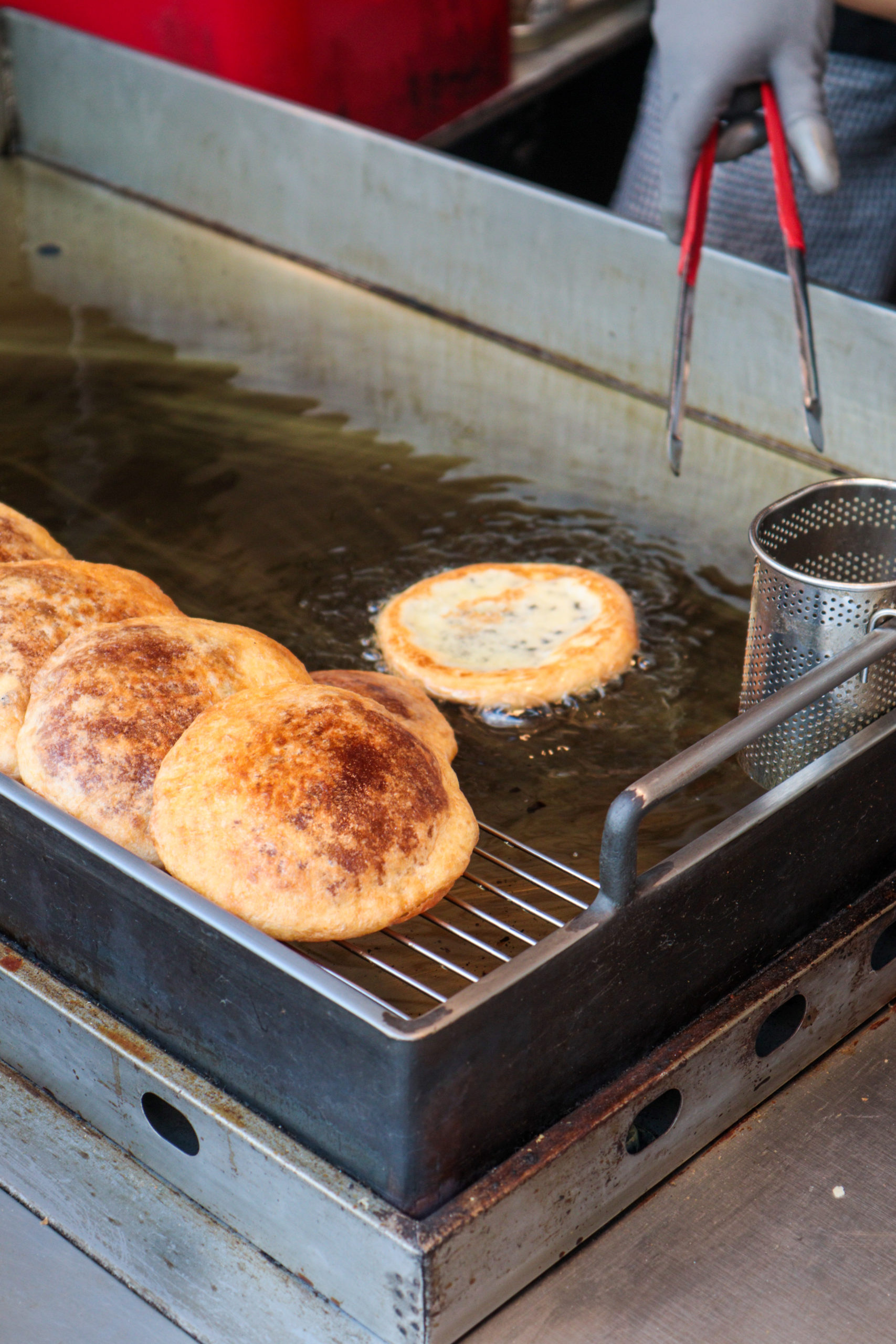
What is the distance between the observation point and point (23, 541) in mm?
2051

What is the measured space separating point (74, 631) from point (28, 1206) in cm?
71

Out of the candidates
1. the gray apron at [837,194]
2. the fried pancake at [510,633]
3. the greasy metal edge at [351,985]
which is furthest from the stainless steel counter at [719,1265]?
the gray apron at [837,194]

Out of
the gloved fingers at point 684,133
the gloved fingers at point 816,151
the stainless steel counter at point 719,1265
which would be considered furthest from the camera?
the gloved fingers at point 684,133

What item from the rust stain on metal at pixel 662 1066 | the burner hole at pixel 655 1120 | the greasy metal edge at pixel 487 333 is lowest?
the burner hole at pixel 655 1120

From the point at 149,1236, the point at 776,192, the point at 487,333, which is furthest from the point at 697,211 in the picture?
the point at 149,1236

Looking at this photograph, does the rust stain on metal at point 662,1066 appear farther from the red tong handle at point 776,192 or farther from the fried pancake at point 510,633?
the red tong handle at point 776,192

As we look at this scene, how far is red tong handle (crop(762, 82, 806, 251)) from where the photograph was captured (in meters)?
2.13

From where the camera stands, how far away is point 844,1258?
1.48 metres

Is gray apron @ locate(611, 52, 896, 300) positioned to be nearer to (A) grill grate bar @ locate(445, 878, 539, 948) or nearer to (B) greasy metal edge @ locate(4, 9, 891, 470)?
(B) greasy metal edge @ locate(4, 9, 891, 470)

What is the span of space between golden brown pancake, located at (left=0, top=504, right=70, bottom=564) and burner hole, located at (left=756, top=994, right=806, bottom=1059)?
3.79ft

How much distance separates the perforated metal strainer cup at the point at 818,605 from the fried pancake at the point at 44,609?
842 millimetres

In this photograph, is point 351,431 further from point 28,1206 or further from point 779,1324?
point 779,1324

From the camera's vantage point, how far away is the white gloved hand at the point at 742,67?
7.51 feet

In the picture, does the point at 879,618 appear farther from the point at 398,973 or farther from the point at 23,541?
the point at 23,541
